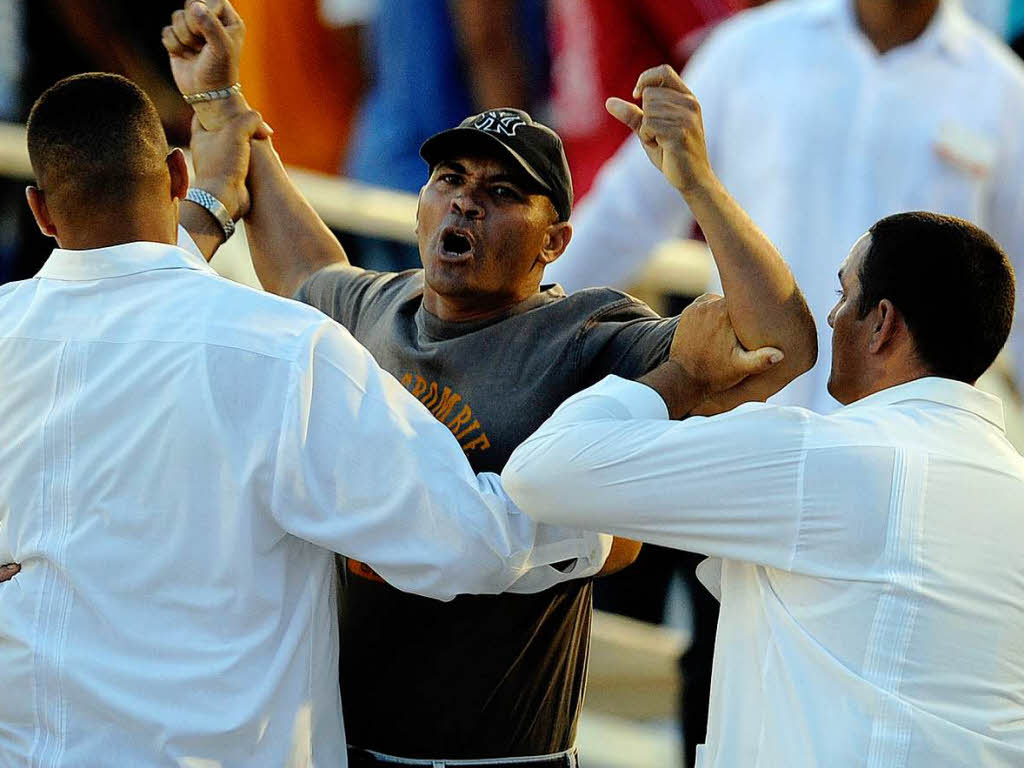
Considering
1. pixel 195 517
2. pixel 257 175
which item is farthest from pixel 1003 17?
pixel 195 517

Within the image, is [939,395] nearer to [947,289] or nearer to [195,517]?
[947,289]

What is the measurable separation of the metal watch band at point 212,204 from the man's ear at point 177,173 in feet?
1.49

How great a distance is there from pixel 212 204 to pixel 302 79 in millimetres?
2954

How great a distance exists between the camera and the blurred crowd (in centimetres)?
441

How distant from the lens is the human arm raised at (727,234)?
2410mm

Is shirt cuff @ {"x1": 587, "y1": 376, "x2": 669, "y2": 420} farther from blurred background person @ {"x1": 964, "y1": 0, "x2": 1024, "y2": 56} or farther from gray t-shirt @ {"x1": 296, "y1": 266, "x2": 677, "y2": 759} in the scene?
blurred background person @ {"x1": 964, "y1": 0, "x2": 1024, "y2": 56}

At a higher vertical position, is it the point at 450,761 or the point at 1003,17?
the point at 1003,17

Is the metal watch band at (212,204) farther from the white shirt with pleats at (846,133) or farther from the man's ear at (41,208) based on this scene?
the white shirt with pleats at (846,133)

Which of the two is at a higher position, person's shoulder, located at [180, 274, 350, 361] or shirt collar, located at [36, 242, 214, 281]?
shirt collar, located at [36, 242, 214, 281]

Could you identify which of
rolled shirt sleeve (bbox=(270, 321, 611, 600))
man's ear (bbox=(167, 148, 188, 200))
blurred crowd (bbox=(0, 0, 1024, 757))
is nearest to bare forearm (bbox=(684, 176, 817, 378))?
rolled shirt sleeve (bbox=(270, 321, 611, 600))

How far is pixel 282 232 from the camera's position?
123 inches

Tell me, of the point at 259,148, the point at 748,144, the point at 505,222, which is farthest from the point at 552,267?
the point at 505,222

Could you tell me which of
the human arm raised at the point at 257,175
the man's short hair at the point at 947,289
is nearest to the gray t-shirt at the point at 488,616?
the man's short hair at the point at 947,289

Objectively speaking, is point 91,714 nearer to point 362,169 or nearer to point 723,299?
point 723,299
